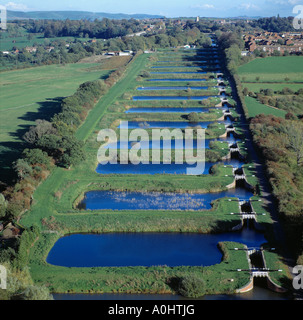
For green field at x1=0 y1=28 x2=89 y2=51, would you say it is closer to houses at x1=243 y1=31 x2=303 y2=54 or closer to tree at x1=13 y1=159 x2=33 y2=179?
houses at x1=243 y1=31 x2=303 y2=54

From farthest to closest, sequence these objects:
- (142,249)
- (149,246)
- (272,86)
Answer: (272,86) → (149,246) → (142,249)

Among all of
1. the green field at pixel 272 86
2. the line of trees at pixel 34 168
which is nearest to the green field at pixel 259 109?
the green field at pixel 272 86

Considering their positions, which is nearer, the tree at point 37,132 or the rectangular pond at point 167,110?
the tree at point 37,132

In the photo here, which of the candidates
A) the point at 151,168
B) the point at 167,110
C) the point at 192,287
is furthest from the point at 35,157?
the point at 167,110

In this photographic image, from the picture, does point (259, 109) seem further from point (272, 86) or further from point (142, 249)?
point (142, 249)

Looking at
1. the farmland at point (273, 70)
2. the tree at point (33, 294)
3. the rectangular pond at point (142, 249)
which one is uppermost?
the farmland at point (273, 70)

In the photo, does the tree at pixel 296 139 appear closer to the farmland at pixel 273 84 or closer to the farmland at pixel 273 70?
the farmland at pixel 273 84

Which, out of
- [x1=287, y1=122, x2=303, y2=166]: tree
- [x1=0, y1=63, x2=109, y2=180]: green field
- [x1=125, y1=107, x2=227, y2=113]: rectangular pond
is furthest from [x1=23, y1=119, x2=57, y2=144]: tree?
[x1=287, y1=122, x2=303, y2=166]: tree
